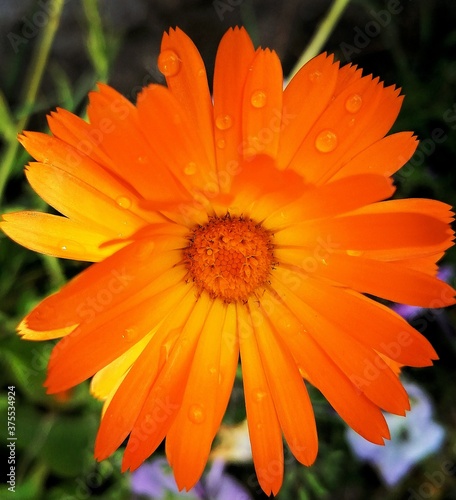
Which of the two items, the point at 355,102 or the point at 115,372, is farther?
the point at 115,372

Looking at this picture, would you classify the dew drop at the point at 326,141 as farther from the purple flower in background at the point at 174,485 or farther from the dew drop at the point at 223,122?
the purple flower in background at the point at 174,485

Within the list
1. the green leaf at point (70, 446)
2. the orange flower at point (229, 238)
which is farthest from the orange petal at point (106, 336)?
the green leaf at point (70, 446)

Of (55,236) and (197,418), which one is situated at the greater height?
(55,236)

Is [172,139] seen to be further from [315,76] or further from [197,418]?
[197,418]

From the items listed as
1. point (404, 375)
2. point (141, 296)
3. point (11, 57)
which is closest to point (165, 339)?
point (141, 296)

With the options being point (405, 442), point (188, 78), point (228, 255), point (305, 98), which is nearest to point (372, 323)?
point (228, 255)

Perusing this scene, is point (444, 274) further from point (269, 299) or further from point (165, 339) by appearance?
point (165, 339)

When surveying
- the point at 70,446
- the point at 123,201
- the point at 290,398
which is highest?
the point at 123,201
